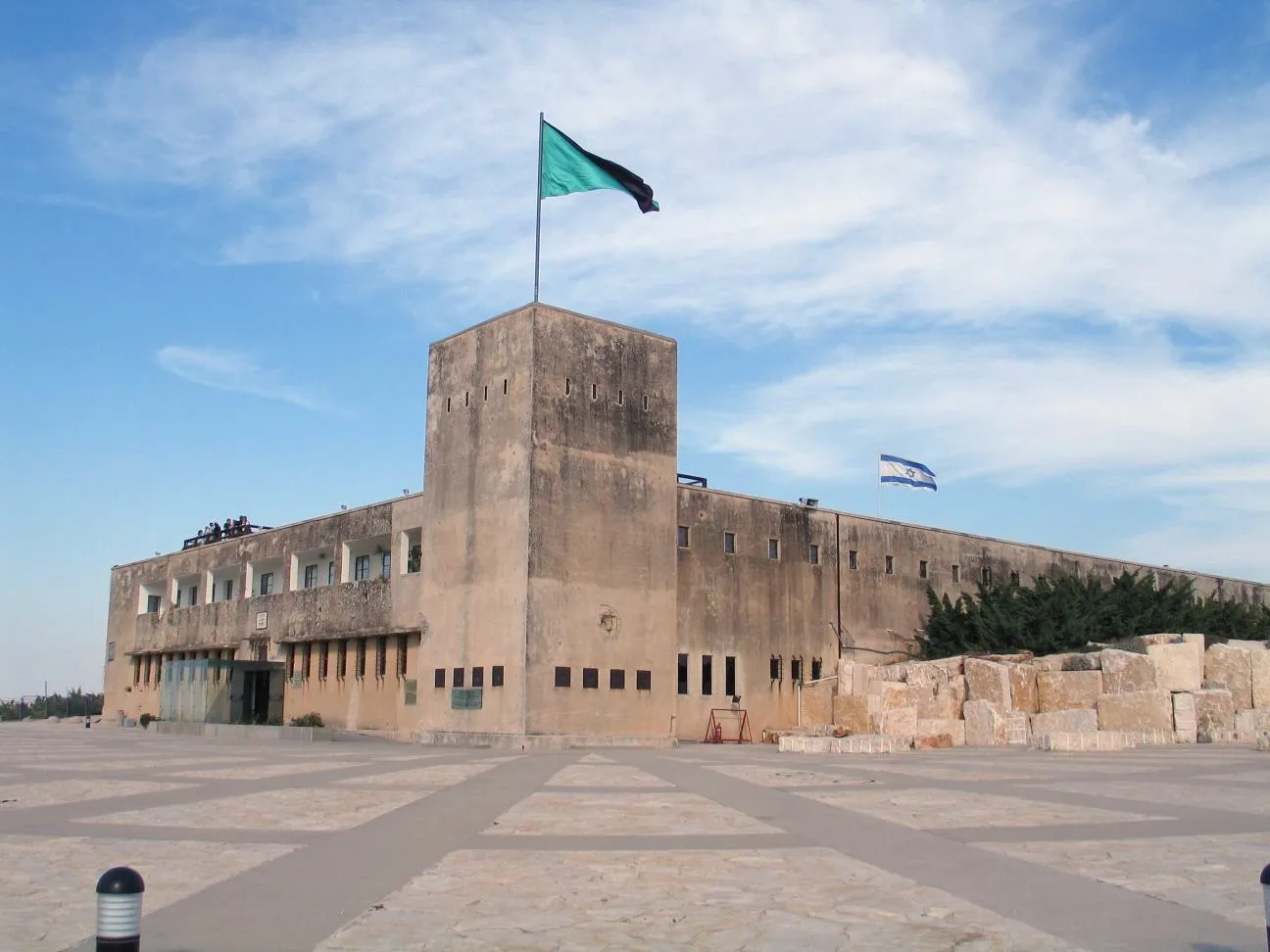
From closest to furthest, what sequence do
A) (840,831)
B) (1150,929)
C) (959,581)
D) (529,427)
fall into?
1. (1150,929)
2. (840,831)
3. (529,427)
4. (959,581)

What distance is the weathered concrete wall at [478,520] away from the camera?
3131cm

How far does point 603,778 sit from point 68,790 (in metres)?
7.67

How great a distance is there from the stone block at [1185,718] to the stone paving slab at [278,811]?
2168cm

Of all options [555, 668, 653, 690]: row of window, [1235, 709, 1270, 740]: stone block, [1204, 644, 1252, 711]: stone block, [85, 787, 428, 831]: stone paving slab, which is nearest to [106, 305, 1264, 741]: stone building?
[555, 668, 653, 690]: row of window

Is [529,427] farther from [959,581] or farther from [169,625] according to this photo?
[169,625]

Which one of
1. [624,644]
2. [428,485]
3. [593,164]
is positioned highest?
[593,164]

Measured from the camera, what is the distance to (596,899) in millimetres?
8172

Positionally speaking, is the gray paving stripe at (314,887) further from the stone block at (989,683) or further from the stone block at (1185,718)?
the stone block at (1185,718)

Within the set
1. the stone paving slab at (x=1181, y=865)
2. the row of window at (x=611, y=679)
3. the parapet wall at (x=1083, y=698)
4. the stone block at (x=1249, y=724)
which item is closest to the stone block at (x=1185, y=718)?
the parapet wall at (x=1083, y=698)

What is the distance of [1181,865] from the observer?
9.50 m

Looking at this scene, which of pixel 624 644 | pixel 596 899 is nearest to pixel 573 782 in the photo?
pixel 596 899

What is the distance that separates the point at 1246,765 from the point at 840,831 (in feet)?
40.5

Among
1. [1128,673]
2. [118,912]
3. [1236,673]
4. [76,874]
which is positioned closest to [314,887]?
[76,874]

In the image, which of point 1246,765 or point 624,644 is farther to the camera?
point 624,644
